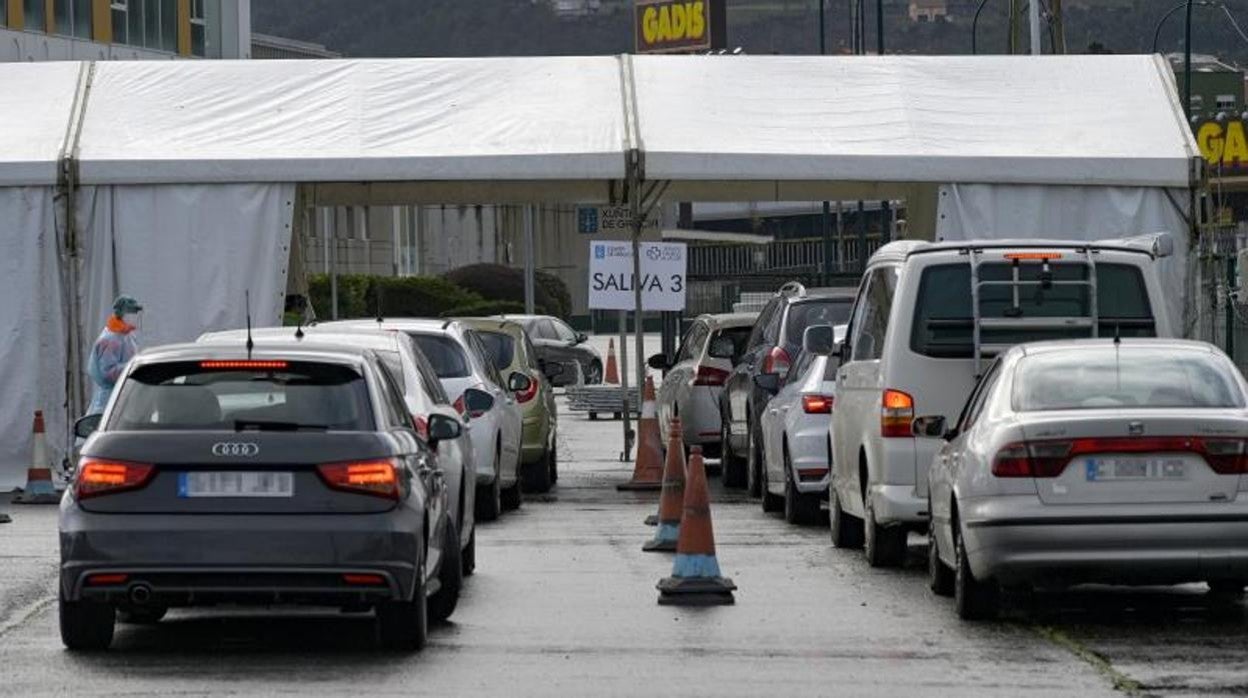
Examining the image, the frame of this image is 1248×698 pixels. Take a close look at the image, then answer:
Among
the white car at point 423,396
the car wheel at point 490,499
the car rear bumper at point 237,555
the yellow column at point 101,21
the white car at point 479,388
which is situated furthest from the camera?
the yellow column at point 101,21

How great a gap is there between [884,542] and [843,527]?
5.65 ft

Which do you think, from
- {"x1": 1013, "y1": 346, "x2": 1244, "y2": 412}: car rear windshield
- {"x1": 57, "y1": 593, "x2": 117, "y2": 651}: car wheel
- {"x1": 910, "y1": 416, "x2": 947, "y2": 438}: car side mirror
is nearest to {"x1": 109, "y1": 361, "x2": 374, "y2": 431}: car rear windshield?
{"x1": 57, "y1": 593, "x2": 117, "y2": 651}: car wheel

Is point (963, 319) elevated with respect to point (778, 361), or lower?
elevated

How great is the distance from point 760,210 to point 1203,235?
86.9 metres

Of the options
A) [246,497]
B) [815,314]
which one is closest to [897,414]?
[246,497]

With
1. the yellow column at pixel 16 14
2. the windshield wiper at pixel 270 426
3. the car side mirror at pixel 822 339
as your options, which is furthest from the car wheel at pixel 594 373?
the windshield wiper at pixel 270 426

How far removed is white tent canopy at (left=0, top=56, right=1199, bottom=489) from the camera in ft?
79.0

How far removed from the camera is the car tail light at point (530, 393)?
24141 millimetres

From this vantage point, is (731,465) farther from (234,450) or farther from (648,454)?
(234,450)

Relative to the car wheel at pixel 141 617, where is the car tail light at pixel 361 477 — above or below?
above

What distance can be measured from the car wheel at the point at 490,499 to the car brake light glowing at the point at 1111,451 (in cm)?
856

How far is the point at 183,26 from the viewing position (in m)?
74.4

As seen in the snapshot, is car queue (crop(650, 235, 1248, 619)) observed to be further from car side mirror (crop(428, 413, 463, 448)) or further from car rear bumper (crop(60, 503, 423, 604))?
car rear bumper (crop(60, 503, 423, 604))

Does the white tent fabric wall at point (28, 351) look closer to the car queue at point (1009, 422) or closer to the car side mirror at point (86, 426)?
the car queue at point (1009, 422)
